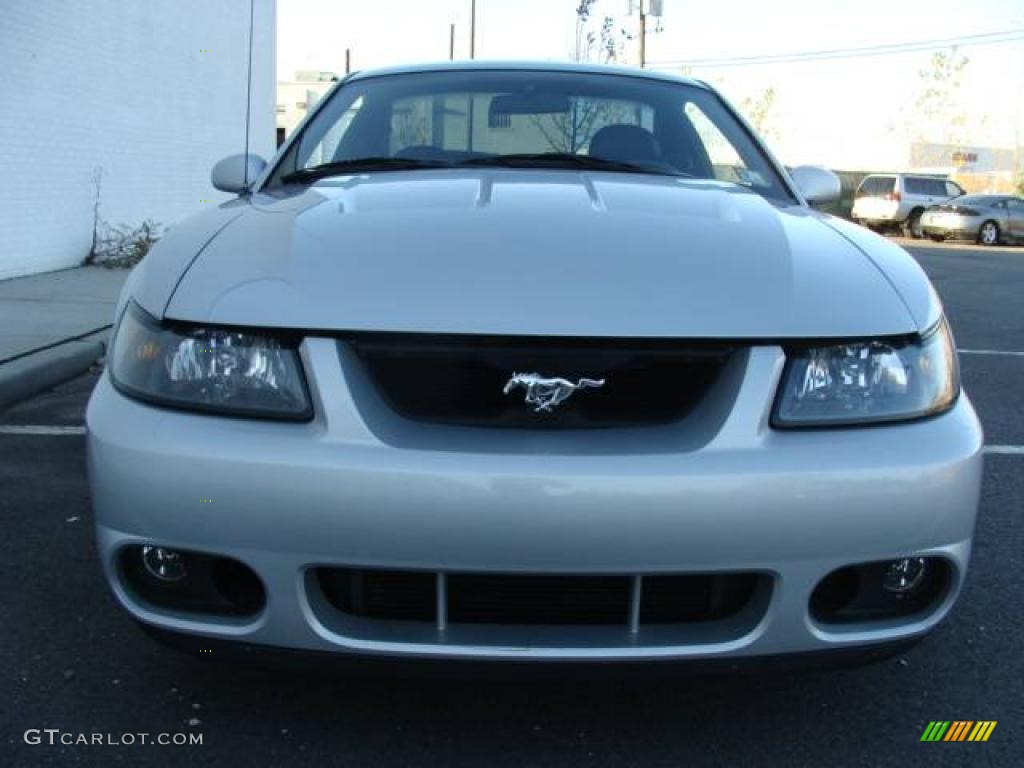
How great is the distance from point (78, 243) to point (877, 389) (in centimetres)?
965

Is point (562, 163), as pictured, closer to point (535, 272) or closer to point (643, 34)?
point (535, 272)

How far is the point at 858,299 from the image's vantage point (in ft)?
6.86

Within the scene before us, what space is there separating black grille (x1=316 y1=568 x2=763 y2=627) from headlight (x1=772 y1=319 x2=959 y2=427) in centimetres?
34

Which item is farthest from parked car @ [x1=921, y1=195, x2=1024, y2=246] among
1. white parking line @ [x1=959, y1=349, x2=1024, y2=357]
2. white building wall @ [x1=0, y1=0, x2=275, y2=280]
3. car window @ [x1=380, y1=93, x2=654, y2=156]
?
car window @ [x1=380, y1=93, x2=654, y2=156]

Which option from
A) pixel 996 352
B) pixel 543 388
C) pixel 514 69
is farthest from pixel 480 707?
pixel 996 352

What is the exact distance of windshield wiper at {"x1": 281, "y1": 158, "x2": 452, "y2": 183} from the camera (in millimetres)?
3061

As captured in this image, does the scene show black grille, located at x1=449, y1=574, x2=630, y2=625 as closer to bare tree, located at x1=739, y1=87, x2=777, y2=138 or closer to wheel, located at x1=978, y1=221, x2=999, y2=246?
wheel, located at x1=978, y1=221, x2=999, y2=246

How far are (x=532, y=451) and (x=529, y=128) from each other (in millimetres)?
1868

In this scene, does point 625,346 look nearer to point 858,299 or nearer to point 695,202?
point 858,299

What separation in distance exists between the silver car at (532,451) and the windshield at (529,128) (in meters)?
1.08

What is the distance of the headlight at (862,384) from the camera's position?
6.43ft

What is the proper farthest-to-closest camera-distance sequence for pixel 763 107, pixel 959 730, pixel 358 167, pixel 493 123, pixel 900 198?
1. pixel 763 107
2. pixel 900 198
3. pixel 493 123
4. pixel 358 167
5. pixel 959 730

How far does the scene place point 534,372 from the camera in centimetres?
193

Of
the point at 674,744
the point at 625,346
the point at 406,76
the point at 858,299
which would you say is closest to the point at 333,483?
the point at 625,346
